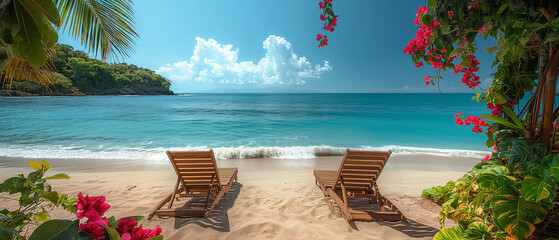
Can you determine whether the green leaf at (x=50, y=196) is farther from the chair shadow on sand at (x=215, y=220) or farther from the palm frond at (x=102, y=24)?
the palm frond at (x=102, y=24)

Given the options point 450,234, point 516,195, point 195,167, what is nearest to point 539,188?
point 516,195

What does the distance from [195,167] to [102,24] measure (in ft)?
10.4

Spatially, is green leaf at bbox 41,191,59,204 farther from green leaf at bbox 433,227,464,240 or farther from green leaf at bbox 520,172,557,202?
green leaf at bbox 520,172,557,202

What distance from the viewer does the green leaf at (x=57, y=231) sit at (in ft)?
2.11

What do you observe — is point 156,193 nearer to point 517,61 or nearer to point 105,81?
point 517,61

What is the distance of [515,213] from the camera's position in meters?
1.39

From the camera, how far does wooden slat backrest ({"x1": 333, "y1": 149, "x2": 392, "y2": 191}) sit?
3.73 meters

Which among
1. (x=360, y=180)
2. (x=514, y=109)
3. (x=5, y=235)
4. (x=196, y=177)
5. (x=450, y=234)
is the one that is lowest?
(x=196, y=177)

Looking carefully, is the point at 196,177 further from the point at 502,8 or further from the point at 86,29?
the point at 502,8

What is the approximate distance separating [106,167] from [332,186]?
752cm

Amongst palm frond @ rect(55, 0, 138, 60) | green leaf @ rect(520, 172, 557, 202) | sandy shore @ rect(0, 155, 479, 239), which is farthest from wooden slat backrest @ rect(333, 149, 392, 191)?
palm frond @ rect(55, 0, 138, 60)

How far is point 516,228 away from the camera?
1.38 meters

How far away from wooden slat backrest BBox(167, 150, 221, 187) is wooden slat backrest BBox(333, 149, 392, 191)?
2.26 meters

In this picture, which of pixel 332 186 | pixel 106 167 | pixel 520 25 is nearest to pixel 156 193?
pixel 332 186
